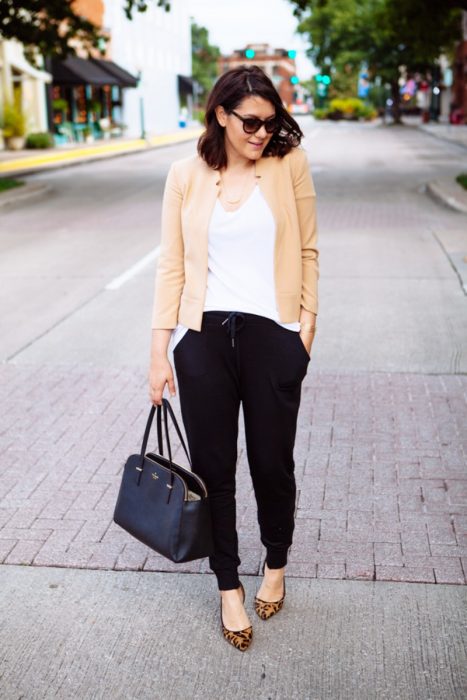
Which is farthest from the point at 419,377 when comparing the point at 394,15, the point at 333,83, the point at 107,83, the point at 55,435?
the point at 333,83

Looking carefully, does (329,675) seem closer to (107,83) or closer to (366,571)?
(366,571)

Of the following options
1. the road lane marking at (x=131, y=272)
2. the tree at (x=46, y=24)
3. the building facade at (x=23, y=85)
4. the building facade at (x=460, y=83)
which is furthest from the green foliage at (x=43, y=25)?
the building facade at (x=460, y=83)

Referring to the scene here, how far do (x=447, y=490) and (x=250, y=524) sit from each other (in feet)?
3.54

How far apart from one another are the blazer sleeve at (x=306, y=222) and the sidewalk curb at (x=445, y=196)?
13.2m

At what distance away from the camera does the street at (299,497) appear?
10.4 feet

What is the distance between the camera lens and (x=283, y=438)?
3215 mm

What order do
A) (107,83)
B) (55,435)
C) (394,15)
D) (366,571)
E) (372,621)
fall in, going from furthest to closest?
1. (107,83)
2. (394,15)
3. (55,435)
4. (366,571)
5. (372,621)

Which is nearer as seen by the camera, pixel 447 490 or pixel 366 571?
pixel 366 571

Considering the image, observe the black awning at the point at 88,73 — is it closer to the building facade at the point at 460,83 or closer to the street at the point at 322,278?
the building facade at the point at 460,83

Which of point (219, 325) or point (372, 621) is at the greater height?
point (219, 325)

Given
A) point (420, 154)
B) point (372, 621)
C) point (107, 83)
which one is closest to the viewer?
point (372, 621)

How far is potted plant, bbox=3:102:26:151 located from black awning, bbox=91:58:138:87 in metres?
13.4

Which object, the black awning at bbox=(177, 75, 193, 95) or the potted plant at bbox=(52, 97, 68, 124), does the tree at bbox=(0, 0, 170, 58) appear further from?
the black awning at bbox=(177, 75, 193, 95)

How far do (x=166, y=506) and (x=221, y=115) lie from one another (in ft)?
4.35
